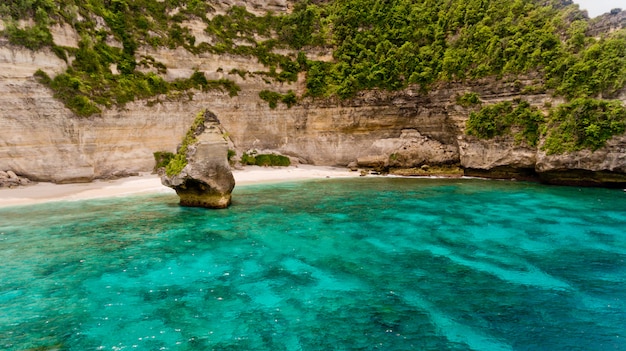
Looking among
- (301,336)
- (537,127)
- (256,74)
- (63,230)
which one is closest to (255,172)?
(256,74)

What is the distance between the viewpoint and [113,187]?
28.1 m

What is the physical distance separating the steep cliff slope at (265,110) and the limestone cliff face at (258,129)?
0.32 ft

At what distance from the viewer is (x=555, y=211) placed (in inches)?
804

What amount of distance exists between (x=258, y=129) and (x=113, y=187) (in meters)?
18.8

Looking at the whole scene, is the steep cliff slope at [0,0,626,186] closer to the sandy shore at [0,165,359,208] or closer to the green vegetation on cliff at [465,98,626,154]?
the green vegetation on cliff at [465,98,626,154]

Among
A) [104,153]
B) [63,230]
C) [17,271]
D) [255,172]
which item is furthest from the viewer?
[255,172]

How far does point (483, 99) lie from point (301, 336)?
34.2 meters

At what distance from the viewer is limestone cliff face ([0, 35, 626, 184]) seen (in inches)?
1045

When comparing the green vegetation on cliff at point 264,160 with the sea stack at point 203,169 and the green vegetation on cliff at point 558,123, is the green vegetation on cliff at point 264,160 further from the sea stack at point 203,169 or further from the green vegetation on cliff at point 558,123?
the green vegetation on cliff at point 558,123

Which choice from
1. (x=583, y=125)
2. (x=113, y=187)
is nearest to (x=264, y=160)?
(x=113, y=187)

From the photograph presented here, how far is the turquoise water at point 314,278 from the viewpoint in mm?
8148

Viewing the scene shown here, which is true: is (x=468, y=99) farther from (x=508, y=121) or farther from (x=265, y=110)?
(x=265, y=110)

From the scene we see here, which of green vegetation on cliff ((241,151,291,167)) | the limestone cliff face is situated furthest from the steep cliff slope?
green vegetation on cliff ((241,151,291,167))

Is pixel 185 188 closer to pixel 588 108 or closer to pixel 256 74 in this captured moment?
pixel 256 74
